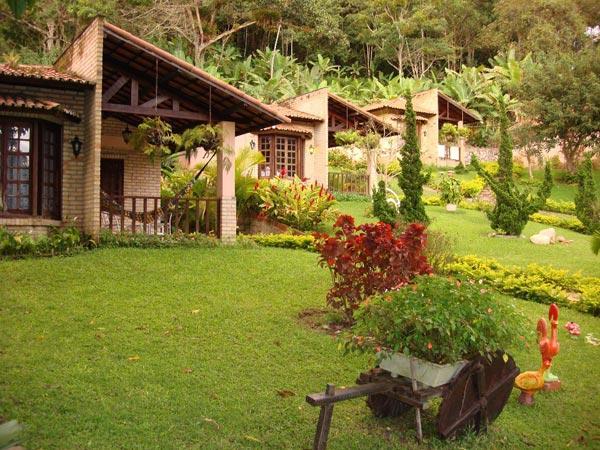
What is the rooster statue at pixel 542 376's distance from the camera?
232 inches

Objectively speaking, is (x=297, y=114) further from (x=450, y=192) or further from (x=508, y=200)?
(x=508, y=200)

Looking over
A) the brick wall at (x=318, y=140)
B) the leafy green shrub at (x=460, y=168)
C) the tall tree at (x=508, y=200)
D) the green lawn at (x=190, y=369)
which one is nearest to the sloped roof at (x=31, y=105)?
the green lawn at (x=190, y=369)

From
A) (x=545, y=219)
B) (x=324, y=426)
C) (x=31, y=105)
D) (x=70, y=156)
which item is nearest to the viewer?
(x=324, y=426)

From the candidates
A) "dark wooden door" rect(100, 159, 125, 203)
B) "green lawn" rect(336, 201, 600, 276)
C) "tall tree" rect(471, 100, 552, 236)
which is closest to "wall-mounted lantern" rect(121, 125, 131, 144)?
"dark wooden door" rect(100, 159, 125, 203)

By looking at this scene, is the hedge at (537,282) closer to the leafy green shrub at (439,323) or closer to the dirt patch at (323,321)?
the dirt patch at (323,321)

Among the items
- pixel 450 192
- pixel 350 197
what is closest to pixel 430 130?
pixel 450 192

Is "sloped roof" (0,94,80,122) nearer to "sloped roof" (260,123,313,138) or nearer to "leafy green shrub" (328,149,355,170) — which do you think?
"sloped roof" (260,123,313,138)

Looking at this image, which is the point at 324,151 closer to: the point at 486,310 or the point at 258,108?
the point at 258,108

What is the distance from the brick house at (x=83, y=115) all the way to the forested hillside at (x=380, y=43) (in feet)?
41.6

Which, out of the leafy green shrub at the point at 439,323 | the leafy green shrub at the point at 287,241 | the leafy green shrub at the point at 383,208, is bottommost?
the leafy green shrub at the point at 439,323

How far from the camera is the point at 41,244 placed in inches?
465

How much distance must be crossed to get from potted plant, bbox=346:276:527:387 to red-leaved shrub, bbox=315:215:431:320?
7.67ft

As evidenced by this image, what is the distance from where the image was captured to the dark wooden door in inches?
686

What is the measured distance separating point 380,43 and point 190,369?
51.2m
